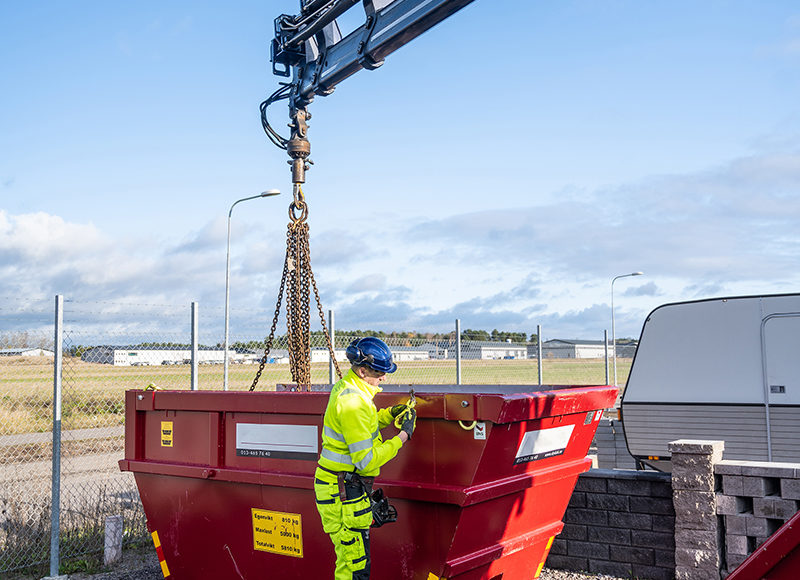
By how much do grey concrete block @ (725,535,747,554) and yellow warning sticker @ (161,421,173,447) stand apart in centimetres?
455

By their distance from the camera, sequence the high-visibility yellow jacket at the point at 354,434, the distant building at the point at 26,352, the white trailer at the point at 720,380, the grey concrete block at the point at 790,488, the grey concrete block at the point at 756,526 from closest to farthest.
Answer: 1. the high-visibility yellow jacket at the point at 354,434
2. the grey concrete block at the point at 790,488
3. the grey concrete block at the point at 756,526
4. the white trailer at the point at 720,380
5. the distant building at the point at 26,352

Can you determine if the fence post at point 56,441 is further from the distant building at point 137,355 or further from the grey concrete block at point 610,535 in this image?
the grey concrete block at point 610,535

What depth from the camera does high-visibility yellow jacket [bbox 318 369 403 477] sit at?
4.27 metres

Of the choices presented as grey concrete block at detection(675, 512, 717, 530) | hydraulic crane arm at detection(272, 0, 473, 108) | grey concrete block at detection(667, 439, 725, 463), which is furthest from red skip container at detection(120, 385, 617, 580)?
hydraulic crane arm at detection(272, 0, 473, 108)

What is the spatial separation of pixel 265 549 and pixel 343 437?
148 centimetres

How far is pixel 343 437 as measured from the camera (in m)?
4.43

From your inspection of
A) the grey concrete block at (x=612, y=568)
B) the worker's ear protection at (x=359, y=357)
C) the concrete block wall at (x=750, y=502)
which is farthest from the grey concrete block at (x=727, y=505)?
the worker's ear protection at (x=359, y=357)

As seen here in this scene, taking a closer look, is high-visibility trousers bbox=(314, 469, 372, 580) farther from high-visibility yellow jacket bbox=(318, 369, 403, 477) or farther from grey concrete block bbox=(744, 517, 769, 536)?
grey concrete block bbox=(744, 517, 769, 536)

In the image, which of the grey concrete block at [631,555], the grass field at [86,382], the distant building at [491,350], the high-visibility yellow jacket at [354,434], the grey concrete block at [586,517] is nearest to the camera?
the high-visibility yellow jacket at [354,434]

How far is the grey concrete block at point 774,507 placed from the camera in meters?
5.50

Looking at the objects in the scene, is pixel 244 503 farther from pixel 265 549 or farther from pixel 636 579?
pixel 636 579

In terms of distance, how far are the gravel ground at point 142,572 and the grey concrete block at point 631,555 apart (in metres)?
0.17

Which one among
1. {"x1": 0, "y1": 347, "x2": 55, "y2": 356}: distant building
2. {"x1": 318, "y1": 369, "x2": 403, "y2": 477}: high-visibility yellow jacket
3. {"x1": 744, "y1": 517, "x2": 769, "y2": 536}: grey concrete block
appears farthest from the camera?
{"x1": 0, "y1": 347, "x2": 55, "y2": 356}: distant building

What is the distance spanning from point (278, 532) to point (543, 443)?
200 cm
